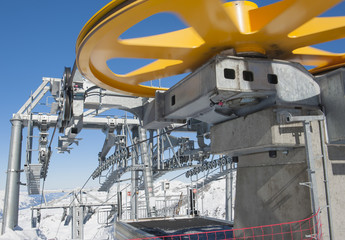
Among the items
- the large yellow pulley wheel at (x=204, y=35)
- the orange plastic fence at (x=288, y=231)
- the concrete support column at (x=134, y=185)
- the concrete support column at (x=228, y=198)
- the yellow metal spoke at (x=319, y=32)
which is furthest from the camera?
the concrete support column at (x=228, y=198)

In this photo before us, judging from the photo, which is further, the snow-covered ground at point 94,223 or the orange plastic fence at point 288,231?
the snow-covered ground at point 94,223

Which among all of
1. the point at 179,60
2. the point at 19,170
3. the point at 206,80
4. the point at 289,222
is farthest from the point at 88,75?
the point at 19,170

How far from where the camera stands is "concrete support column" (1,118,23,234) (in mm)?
18344

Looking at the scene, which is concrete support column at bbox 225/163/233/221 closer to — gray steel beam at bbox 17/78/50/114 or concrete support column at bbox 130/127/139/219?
concrete support column at bbox 130/127/139/219

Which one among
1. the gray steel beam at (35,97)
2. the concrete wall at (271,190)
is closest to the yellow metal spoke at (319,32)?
the concrete wall at (271,190)

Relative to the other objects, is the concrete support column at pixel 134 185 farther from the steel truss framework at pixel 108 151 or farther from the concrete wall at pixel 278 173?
the concrete wall at pixel 278 173

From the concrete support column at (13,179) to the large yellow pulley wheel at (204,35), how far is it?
628 inches

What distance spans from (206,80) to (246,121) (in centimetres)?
102

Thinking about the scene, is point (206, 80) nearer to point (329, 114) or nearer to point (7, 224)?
point (329, 114)

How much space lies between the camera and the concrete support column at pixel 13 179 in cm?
1834

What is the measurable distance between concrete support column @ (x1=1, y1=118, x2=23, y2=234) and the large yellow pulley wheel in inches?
628

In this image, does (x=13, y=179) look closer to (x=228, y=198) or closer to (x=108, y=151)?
(x=108, y=151)

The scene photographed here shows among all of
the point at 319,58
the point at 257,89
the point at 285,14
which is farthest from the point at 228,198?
the point at 285,14

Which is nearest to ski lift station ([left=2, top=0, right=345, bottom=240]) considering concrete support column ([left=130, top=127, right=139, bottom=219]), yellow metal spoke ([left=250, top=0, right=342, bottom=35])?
yellow metal spoke ([left=250, top=0, right=342, bottom=35])
